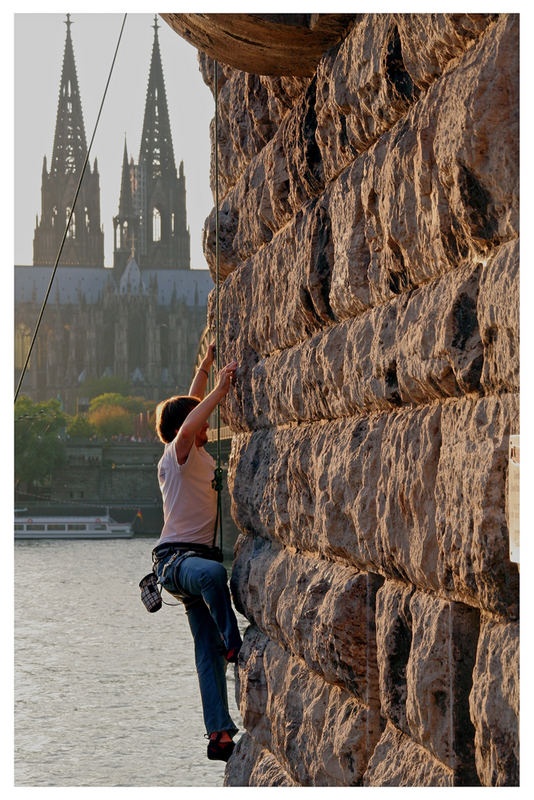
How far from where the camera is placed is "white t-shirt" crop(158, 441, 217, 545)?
3303 mm

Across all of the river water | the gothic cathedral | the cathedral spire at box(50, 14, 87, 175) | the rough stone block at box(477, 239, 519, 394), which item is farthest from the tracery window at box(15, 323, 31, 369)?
the rough stone block at box(477, 239, 519, 394)

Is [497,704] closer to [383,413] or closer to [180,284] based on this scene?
[383,413]

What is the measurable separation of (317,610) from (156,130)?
84914mm

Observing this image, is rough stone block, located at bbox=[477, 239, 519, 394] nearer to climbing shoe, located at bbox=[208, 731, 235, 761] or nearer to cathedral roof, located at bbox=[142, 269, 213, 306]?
climbing shoe, located at bbox=[208, 731, 235, 761]

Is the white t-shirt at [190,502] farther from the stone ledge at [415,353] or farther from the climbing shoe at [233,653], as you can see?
the stone ledge at [415,353]

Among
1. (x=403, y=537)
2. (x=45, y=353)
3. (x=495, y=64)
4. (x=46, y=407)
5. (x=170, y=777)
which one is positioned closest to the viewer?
(x=495, y=64)

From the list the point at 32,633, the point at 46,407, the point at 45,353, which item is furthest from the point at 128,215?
the point at 32,633

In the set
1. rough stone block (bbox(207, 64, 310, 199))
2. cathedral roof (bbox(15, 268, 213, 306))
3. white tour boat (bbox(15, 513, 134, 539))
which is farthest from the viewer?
cathedral roof (bbox(15, 268, 213, 306))

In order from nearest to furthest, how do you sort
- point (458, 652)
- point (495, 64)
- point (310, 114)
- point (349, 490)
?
point (495, 64) < point (458, 652) < point (349, 490) < point (310, 114)

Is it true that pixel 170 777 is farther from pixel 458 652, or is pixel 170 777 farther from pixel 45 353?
pixel 45 353

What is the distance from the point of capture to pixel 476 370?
1.60 m

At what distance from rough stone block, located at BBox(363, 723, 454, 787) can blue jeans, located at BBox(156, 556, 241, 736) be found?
107 centimetres

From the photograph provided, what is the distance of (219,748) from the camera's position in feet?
10.3

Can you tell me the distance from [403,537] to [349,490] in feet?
0.95
